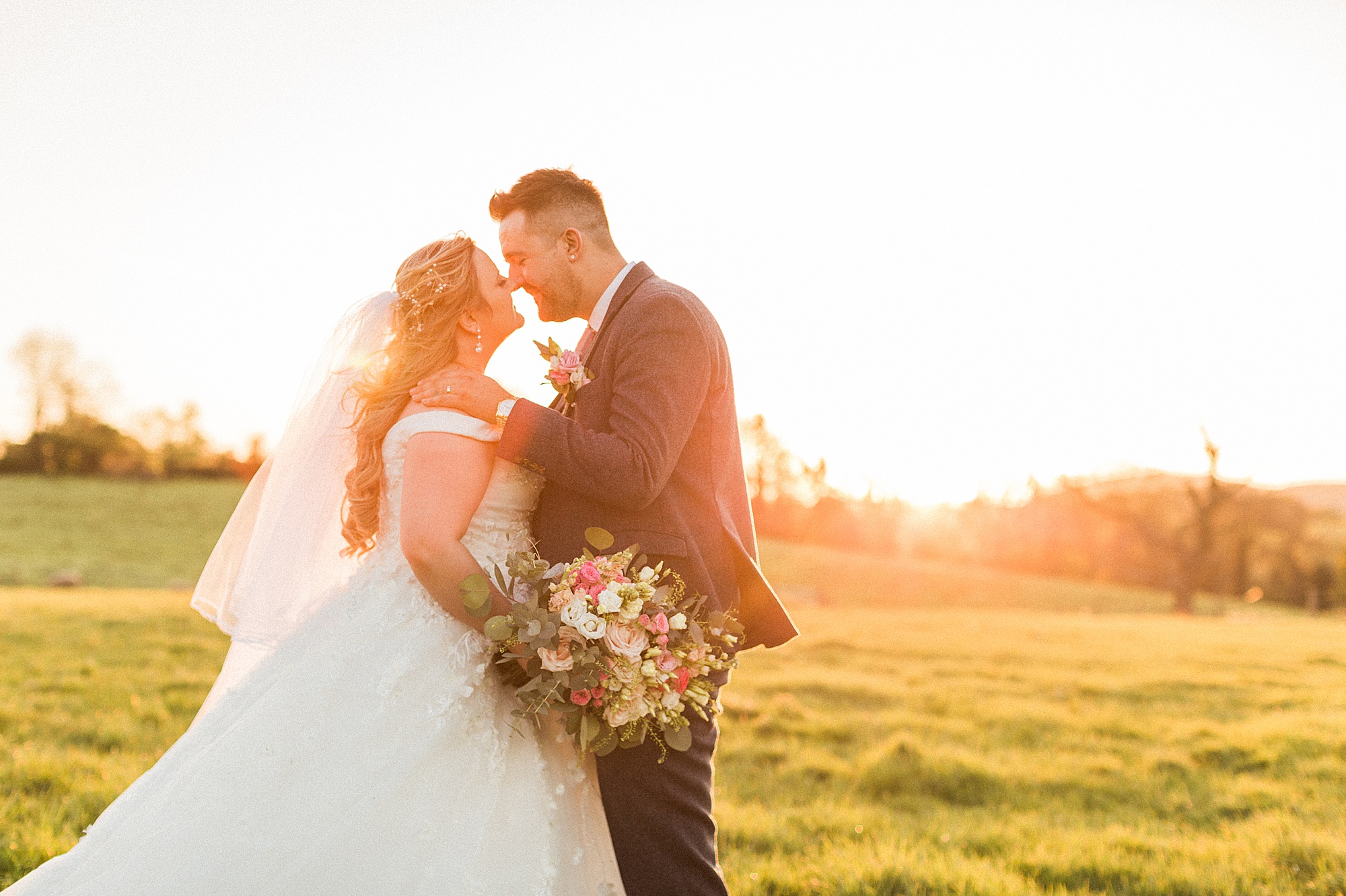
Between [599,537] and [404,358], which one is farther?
[404,358]

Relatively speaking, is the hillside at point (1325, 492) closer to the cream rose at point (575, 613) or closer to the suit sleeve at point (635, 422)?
the suit sleeve at point (635, 422)

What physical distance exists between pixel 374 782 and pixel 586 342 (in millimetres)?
1927

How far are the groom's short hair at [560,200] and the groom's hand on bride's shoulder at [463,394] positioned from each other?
0.84 meters

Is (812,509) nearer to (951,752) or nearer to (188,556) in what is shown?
(188,556)

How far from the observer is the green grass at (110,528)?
30.5 m

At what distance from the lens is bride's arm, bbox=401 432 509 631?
3129 mm

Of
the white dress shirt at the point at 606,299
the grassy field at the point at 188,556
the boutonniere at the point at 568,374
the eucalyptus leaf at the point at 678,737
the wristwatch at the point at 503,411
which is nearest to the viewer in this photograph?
the eucalyptus leaf at the point at 678,737

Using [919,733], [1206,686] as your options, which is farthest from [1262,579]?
[919,733]

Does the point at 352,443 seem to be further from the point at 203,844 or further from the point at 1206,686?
the point at 1206,686

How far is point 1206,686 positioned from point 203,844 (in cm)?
1322

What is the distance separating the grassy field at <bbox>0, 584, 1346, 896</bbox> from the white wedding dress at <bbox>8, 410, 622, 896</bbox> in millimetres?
2035

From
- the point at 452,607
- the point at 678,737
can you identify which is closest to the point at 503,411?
the point at 452,607

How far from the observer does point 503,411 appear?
321 centimetres

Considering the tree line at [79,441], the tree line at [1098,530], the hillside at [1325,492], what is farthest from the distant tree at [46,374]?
the hillside at [1325,492]
